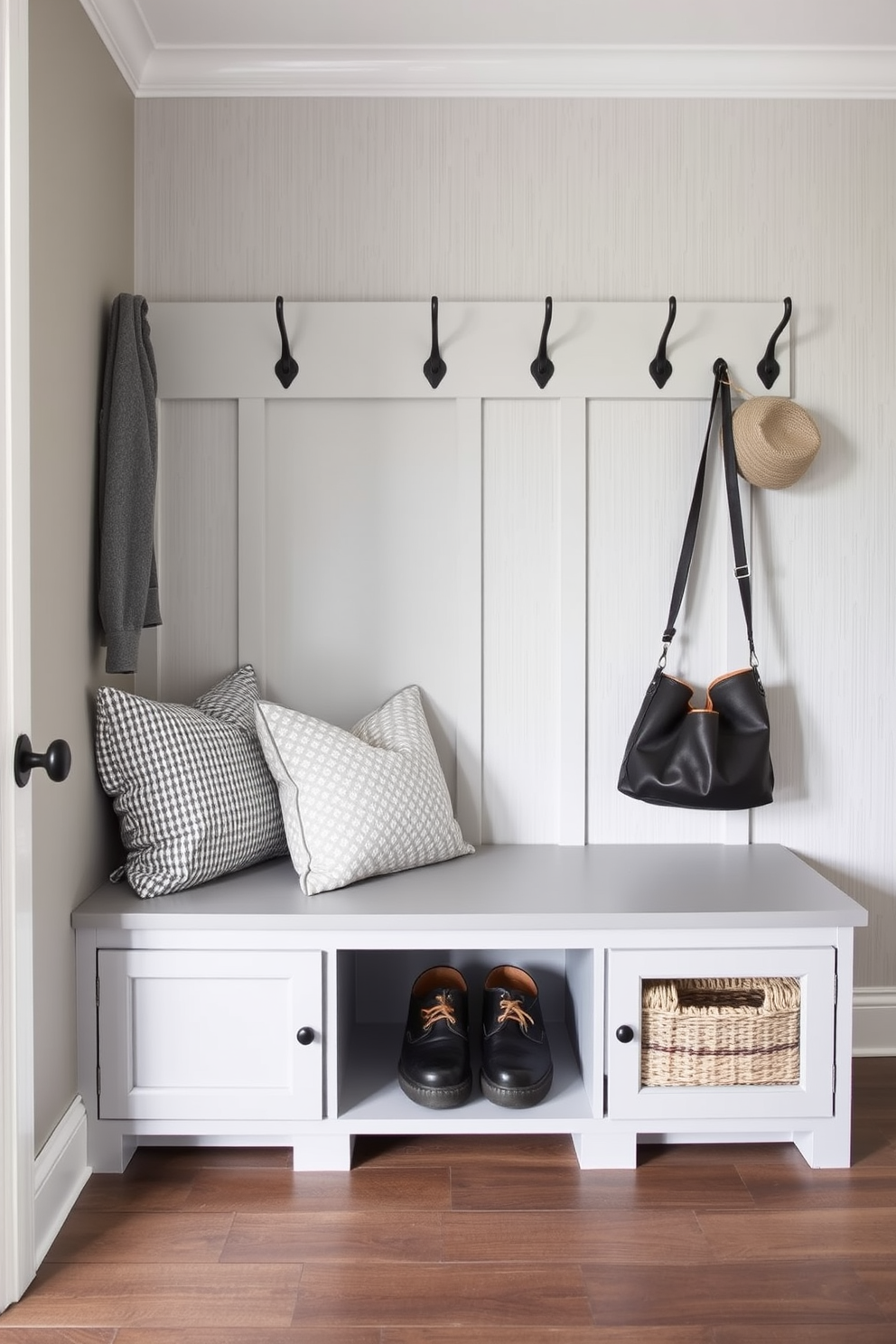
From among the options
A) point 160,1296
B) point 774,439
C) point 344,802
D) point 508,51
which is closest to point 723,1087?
point 344,802

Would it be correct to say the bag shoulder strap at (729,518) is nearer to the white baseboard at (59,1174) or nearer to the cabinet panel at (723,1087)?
the cabinet panel at (723,1087)

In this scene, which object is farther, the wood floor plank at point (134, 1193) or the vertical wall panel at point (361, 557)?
the vertical wall panel at point (361, 557)

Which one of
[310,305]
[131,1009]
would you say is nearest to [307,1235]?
[131,1009]

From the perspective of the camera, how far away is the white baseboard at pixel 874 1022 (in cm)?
228

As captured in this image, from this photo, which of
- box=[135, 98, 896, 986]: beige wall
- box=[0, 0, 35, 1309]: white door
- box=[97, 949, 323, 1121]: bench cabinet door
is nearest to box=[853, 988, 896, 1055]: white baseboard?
box=[135, 98, 896, 986]: beige wall

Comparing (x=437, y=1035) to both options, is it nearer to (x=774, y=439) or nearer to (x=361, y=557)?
(x=361, y=557)

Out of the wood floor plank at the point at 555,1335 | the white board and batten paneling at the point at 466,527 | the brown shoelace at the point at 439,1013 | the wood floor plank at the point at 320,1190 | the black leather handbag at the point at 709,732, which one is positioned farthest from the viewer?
the white board and batten paneling at the point at 466,527

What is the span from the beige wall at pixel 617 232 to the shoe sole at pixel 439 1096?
2.52 feet

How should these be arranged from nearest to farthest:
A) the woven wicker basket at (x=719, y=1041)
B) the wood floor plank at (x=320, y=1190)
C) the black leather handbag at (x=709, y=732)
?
the wood floor plank at (x=320, y=1190)
the woven wicker basket at (x=719, y=1041)
the black leather handbag at (x=709, y=732)

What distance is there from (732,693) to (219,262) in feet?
4.79

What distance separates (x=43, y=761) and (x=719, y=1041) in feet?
4.16

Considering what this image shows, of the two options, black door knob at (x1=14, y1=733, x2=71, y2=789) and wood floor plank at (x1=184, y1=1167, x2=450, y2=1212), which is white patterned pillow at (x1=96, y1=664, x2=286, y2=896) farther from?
wood floor plank at (x1=184, y1=1167, x2=450, y2=1212)

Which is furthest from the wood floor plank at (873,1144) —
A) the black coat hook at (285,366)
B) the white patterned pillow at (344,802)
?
the black coat hook at (285,366)

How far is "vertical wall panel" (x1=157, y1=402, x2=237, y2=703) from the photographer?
7.28ft
